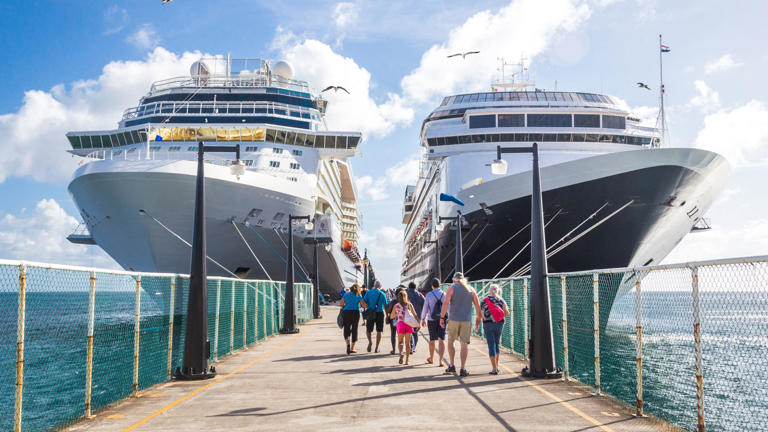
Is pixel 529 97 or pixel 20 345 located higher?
pixel 529 97

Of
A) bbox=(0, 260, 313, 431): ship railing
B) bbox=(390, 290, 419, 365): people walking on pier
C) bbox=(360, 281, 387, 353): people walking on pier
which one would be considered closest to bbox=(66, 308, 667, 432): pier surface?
bbox=(390, 290, 419, 365): people walking on pier

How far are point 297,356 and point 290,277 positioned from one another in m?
6.76

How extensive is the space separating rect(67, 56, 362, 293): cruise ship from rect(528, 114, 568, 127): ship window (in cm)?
955

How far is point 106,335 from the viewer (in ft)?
69.7

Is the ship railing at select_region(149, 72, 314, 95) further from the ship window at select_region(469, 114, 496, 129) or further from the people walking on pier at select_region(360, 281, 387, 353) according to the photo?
the people walking on pier at select_region(360, 281, 387, 353)

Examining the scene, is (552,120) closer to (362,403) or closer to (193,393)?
(362,403)

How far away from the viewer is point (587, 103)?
3253cm

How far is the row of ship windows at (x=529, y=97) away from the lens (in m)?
34.1

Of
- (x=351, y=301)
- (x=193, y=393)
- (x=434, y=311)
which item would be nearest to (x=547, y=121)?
(x=351, y=301)

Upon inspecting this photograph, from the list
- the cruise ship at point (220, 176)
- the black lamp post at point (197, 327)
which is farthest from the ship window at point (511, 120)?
the black lamp post at point (197, 327)

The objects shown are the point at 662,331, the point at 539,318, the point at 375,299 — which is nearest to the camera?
the point at 539,318

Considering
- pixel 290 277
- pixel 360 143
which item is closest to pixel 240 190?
pixel 290 277

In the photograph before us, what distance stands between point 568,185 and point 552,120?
35.0ft

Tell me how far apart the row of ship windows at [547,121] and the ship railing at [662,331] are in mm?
11110
